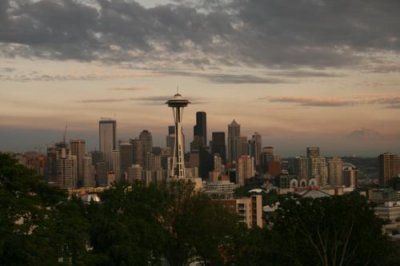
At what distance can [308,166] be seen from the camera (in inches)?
7082

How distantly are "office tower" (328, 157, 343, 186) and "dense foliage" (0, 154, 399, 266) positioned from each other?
462 ft

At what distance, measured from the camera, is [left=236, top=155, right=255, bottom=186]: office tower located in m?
162

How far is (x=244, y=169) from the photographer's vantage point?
542 ft

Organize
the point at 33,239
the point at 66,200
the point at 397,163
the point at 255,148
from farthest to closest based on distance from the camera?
the point at 255,148, the point at 397,163, the point at 66,200, the point at 33,239

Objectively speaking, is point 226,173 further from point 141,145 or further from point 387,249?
point 387,249

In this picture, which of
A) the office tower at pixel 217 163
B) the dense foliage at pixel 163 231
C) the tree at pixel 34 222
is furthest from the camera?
the office tower at pixel 217 163

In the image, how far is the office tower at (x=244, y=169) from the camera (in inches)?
6373

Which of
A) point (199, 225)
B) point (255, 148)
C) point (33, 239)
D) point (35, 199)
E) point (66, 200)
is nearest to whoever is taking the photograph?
point (33, 239)

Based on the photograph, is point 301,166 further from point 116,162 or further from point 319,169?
point 116,162

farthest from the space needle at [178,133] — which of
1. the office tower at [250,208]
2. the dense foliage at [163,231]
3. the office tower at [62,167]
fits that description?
the dense foliage at [163,231]

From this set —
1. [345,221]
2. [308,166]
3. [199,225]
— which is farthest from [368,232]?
[308,166]

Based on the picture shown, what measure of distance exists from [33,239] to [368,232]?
7435 mm

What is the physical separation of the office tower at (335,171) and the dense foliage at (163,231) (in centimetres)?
14076

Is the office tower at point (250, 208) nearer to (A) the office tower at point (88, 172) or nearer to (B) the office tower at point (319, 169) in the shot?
(A) the office tower at point (88, 172)
